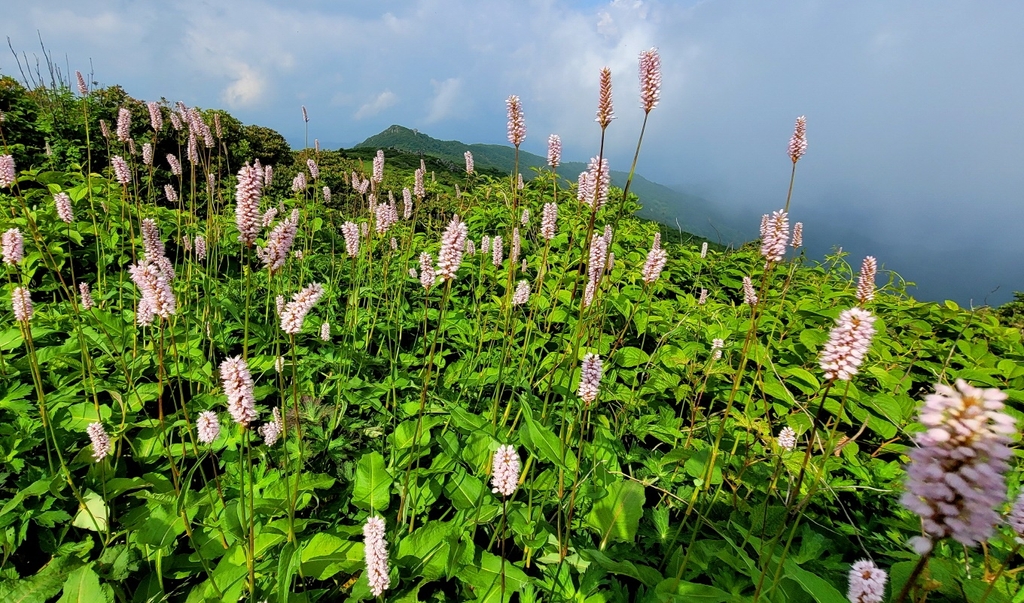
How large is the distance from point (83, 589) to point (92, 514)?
2.26 feet

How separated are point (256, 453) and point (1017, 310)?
10.0m

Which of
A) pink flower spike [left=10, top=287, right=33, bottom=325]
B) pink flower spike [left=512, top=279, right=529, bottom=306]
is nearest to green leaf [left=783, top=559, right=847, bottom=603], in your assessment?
pink flower spike [left=512, top=279, right=529, bottom=306]

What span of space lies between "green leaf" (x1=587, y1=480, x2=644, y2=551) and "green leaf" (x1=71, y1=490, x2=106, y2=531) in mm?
2243

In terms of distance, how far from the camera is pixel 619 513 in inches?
75.3

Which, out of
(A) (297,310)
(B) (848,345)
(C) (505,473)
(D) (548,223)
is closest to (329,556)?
(C) (505,473)

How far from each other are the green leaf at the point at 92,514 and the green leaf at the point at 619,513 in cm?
224

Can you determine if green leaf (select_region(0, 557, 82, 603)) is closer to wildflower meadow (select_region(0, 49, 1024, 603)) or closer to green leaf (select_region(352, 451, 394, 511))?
wildflower meadow (select_region(0, 49, 1024, 603))

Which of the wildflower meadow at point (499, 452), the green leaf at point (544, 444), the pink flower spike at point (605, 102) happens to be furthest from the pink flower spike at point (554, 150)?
the green leaf at point (544, 444)

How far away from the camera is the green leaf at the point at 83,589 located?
147 cm

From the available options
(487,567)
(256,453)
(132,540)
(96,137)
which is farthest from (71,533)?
(96,137)

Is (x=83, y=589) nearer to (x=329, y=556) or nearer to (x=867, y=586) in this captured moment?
(x=329, y=556)

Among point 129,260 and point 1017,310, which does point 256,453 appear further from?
point 1017,310

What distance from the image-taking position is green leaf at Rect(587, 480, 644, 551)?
6.23 feet

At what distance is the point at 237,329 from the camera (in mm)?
3547
